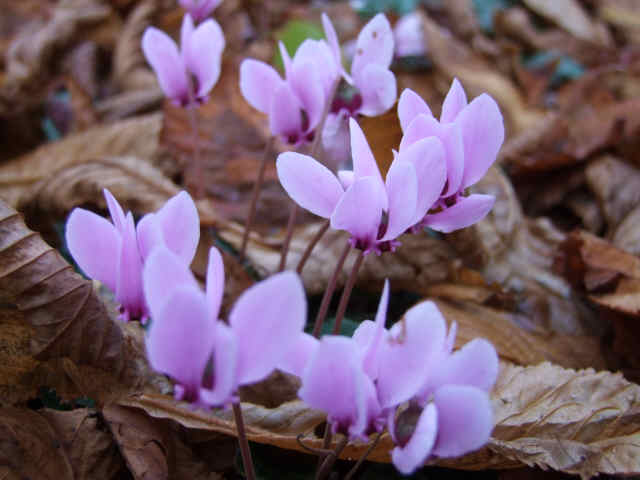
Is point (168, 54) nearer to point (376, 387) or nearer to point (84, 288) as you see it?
point (84, 288)

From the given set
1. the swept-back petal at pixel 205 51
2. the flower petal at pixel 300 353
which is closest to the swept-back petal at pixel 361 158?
the flower petal at pixel 300 353

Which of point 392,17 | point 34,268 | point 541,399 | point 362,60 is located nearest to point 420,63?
point 392,17

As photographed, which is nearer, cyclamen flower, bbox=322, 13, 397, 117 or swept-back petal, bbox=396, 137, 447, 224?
swept-back petal, bbox=396, 137, 447, 224

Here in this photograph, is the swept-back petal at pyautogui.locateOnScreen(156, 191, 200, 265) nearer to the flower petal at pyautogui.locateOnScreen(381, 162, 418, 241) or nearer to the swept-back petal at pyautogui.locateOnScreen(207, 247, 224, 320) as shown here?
the swept-back petal at pyautogui.locateOnScreen(207, 247, 224, 320)

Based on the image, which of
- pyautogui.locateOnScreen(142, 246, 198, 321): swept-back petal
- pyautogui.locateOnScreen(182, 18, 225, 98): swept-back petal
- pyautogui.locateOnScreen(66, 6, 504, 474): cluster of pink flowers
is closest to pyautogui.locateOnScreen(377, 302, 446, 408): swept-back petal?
pyautogui.locateOnScreen(66, 6, 504, 474): cluster of pink flowers

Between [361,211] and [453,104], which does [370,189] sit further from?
[453,104]

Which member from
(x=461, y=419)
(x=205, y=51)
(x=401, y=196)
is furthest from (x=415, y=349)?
(x=205, y=51)
